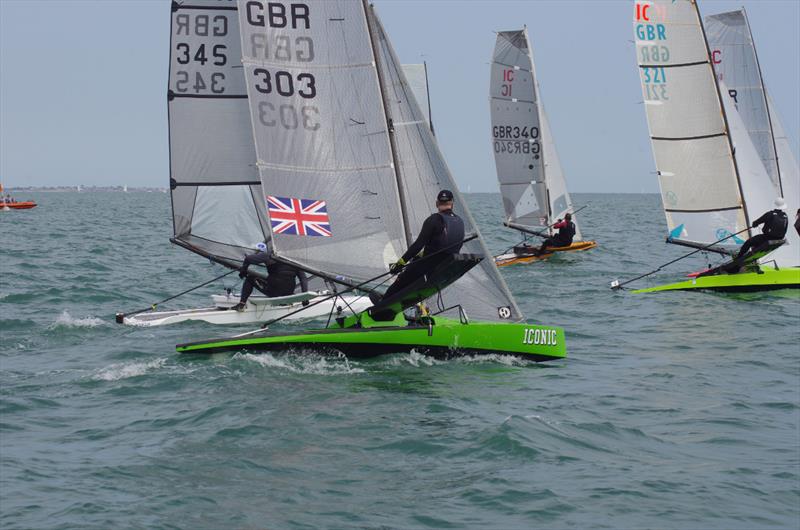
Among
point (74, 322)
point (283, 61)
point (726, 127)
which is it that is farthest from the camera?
point (726, 127)

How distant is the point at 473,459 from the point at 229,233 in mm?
10501

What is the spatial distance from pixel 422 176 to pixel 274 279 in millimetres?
4230

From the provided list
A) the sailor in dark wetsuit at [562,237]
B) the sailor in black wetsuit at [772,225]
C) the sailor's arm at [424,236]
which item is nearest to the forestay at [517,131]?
the sailor in dark wetsuit at [562,237]

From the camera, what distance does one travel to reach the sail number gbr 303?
1332 cm

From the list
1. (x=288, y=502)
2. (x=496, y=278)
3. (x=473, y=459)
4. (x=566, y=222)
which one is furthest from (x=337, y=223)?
(x=566, y=222)

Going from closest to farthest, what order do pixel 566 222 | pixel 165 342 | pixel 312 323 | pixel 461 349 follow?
pixel 461 349, pixel 165 342, pixel 312 323, pixel 566 222

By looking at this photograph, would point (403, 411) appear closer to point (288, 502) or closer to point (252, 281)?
point (288, 502)

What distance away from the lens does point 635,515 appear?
7609 millimetres

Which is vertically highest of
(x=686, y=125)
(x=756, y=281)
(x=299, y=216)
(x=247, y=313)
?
(x=686, y=125)

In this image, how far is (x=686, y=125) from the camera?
2194 centimetres

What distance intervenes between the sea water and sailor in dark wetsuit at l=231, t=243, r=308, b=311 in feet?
3.09

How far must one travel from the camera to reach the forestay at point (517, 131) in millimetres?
30297

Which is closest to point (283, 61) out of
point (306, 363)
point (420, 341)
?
point (306, 363)

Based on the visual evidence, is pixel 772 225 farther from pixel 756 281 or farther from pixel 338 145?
pixel 338 145
